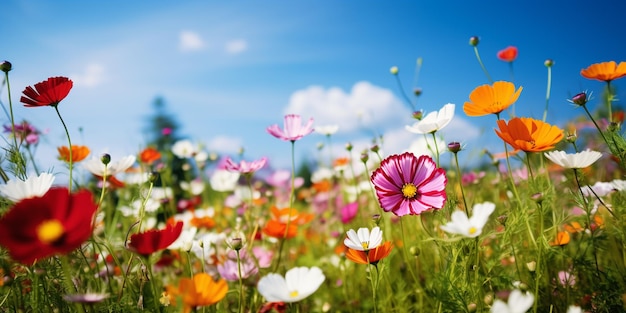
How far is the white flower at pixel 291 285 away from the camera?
64 cm

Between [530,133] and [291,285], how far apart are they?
540 mm

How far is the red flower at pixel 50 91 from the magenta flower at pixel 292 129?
1.44ft

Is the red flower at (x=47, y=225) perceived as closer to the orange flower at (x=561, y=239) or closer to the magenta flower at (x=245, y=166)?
the magenta flower at (x=245, y=166)

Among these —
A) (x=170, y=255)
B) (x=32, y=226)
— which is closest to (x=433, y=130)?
(x=32, y=226)

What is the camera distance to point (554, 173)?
88.3 inches

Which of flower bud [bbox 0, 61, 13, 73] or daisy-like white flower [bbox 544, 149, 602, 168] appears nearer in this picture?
daisy-like white flower [bbox 544, 149, 602, 168]

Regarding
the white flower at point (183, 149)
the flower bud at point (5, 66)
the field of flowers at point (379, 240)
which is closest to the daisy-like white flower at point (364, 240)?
the field of flowers at point (379, 240)

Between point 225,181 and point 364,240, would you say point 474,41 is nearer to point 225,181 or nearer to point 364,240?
point 364,240

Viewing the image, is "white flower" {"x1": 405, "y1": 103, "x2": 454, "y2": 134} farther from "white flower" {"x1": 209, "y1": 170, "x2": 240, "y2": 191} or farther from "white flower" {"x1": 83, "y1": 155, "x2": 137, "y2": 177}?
"white flower" {"x1": 209, "y1": 170, "x2": 240, "y2": 191}

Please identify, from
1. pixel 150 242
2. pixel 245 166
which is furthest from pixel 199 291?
pixel 245 166

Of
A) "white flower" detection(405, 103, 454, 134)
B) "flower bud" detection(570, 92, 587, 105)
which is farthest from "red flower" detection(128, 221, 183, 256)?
"flower bud" detection(570, 92, 587, 105)

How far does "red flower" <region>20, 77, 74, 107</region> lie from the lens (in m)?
0.77

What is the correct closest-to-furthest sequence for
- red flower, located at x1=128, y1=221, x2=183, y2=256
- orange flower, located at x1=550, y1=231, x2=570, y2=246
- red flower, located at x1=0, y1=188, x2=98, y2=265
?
red flower, located at x1=0, y1=188, x2=98, y2=265
red flower, located at x1=128, y1=221, x2=183, y2=256
orange flower, located at x1=550, y1=231, x2=570, y2=246

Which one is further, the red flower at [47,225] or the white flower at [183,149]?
the white flower at [183,149]
